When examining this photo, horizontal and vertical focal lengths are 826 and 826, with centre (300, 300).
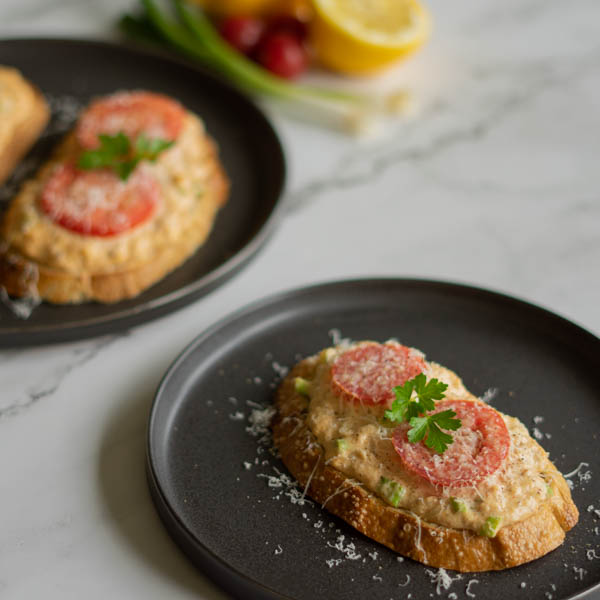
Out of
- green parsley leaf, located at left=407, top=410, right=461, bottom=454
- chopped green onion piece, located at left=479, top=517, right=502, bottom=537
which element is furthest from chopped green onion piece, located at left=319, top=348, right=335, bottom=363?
chopped green onion piece, located at left=479, top=517, right=502, bottom=537

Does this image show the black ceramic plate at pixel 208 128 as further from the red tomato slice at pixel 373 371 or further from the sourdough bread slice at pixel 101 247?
the red tomato slice at pixel 373 371

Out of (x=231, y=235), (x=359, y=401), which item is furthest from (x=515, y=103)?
(x=359, y=401)

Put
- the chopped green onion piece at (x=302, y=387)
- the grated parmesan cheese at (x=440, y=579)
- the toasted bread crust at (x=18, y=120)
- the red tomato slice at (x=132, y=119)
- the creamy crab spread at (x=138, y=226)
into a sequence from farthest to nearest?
the toasted bread crust at (x=18, y=120)
the red tomato slice at (x=132, y=119)
the creamy crab spread at (x=138, y=226)
the chopped green onion piece at (x=302, y=387)
the grated parmesan cheese at (x=440, y=579)

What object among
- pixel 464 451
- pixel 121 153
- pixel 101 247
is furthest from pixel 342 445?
pixel 121 153

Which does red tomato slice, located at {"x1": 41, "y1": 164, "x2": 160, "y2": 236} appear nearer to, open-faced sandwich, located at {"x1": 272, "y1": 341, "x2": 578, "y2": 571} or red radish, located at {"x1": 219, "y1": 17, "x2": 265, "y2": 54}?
open-faced sandwich, located at {"x1": 272, "y1": 341, "x2": 578, "y2": 571}

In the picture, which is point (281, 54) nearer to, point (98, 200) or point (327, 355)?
point (98, 200)

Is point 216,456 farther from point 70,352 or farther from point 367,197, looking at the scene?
point 367,197

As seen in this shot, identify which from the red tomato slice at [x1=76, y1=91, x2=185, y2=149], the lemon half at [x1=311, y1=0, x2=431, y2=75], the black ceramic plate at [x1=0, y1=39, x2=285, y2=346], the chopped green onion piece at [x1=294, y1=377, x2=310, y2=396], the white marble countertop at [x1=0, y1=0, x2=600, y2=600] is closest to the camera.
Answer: the white marble countertop at [x1=0, y1=0, x2=600, y2=600]

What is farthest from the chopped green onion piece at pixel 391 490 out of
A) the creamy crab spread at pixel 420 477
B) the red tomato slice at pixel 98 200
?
the red tomato slice at pixel 98 200
